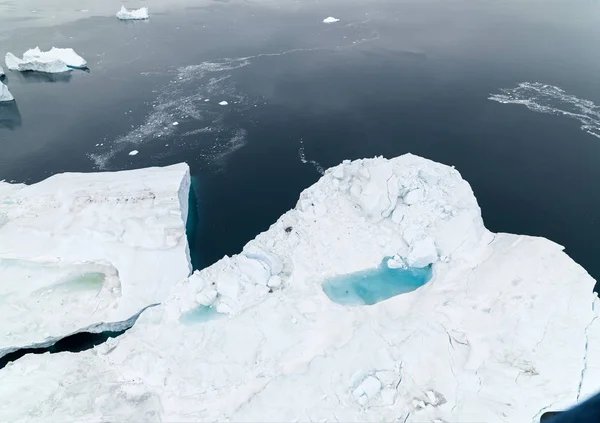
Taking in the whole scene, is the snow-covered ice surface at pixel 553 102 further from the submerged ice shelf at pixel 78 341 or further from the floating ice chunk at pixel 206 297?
the submerged ice shelf at pixel 78 341

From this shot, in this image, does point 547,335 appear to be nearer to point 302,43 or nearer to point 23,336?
point 23,336

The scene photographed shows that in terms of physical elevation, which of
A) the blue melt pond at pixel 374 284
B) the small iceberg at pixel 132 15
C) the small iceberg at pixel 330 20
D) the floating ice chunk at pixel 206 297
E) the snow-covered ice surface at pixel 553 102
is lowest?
the snow-covered ice surface at pixel 553 102

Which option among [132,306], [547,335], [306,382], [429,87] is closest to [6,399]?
[132,306]

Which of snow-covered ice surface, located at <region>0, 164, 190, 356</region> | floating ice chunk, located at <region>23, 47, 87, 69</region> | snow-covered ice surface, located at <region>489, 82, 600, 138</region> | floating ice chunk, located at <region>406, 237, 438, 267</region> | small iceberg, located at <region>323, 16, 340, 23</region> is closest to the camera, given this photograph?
snow-covered ice surface, located at <region>0, 164, 190, 356</region>

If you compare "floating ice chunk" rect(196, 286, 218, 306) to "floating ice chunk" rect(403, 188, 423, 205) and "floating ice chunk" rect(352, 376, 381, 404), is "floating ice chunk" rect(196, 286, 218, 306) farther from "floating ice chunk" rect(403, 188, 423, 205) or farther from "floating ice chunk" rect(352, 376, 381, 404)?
"floating ice chunk" rect(403, 188, 423, 205)

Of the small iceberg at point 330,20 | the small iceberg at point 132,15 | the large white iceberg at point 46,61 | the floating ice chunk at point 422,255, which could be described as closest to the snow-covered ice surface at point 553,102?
the floating ice chunk at point 422,255

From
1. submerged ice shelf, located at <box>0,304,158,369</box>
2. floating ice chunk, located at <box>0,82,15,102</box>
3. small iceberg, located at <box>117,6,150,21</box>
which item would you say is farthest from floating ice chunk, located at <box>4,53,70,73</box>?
submerged ice shelf, located at <box>0,304,158,369</box>
